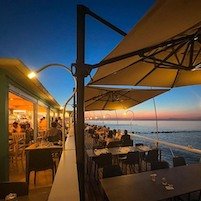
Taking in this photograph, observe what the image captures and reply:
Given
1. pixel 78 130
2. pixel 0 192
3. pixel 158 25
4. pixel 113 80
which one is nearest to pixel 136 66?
pixel 113 80

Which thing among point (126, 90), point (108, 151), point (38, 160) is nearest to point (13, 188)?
point (38, 160)

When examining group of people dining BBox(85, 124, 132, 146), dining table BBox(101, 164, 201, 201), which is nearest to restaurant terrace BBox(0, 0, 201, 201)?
dining table BBox(101, 164, 201, 201)

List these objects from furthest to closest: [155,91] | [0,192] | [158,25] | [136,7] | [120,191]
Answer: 1. [136,7]
2. [155,91]
3. [120,191]
4. [0,192]
5. [158,25]

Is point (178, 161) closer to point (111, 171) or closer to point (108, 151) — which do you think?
point (111, 171)

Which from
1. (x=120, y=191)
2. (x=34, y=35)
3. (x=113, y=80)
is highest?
(x=34, y=35)

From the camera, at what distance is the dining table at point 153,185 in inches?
110

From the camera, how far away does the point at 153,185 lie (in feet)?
10.3

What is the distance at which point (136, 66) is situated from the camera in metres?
4.11

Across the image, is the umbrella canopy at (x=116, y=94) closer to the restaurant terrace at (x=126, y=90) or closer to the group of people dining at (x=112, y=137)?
the restaurant terrace at (x=126, y=90)

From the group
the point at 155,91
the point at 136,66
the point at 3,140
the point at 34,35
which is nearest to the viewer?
the point at 136,66

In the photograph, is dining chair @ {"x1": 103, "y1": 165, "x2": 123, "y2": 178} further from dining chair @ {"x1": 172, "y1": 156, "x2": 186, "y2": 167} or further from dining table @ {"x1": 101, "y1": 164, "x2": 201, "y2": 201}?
dining chair @ {"x1": 172, "y1": 156, "x2": 186, "y2": 167}

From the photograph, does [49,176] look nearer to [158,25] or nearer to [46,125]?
[158,25]

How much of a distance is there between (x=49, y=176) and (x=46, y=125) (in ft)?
34.4

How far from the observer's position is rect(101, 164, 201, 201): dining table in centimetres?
279
